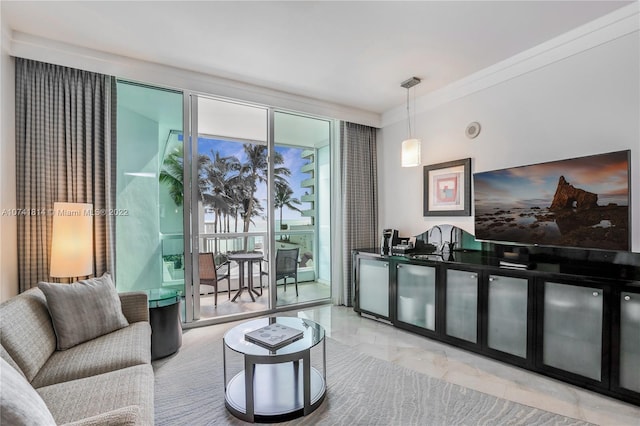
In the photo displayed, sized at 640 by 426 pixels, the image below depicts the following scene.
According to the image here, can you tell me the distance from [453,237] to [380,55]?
7.03ft

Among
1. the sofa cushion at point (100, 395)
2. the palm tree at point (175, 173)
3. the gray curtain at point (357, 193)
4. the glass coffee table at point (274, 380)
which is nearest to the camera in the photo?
the sofa cushion at point (100, 395)

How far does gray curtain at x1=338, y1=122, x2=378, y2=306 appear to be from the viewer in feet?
14.7

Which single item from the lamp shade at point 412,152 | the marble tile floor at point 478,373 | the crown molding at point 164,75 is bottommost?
the marble tile floor at point 478,373

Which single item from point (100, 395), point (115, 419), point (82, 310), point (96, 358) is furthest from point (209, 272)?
point (115, 419)

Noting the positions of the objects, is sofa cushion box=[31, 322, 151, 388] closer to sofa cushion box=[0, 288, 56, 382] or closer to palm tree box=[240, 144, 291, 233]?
sofa cushion box=[0, 288, 56, 382]

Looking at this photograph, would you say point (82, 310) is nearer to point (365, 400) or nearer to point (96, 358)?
point (96, 358)

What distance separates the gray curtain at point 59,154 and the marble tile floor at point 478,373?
2.65 meters

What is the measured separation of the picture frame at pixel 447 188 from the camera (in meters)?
3.57

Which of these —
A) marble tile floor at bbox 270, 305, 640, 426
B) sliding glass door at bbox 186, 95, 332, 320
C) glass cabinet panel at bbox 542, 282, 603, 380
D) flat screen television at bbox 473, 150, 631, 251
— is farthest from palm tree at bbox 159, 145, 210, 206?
glass cabinet panel at bbox 542, 282, 603, 380

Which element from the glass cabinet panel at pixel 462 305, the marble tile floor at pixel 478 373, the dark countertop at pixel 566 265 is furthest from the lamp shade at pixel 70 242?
the glass cabinet panel at pixel 462 305

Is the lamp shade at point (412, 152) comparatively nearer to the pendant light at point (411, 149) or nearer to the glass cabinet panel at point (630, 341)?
the pendant light at point (411, 149)

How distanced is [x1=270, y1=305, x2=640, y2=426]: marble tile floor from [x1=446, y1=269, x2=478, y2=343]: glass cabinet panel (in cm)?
18

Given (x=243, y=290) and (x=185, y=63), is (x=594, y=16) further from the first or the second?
(x=243, y=290)

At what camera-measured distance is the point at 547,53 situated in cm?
283
